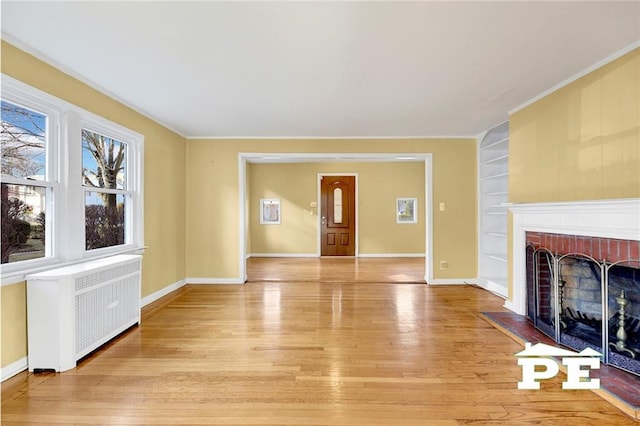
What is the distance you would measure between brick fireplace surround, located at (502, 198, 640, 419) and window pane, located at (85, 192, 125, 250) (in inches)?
175

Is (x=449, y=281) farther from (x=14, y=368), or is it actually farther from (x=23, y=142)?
(x=23, y=142)

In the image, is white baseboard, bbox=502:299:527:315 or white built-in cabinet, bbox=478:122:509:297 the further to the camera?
white built-in cabinet, bbox=478:122:509:297

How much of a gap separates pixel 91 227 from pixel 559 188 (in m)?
4.87

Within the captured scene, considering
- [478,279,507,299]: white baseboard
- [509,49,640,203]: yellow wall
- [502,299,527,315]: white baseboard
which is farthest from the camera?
[478,279,507,299]: white baseboard

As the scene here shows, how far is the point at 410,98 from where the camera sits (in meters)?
3.44

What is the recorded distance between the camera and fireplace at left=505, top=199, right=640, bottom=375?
2.34m

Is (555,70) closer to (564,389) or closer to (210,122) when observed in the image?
(564,389)

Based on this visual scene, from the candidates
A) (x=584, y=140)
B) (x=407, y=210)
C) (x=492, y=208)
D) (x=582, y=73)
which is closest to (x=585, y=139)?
(x=584, y=140)

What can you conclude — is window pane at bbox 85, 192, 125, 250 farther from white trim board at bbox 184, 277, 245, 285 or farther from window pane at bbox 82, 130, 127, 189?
white trim board at bbox 184, 277, 245, 285

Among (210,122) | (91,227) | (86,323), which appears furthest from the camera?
(210,122)

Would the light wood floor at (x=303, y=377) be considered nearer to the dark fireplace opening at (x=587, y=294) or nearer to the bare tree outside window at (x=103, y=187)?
the dark fireplace opening at (x=587, y=294)

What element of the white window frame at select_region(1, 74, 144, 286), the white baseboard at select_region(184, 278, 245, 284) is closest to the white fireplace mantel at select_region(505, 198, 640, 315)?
the white baseboard at select_region(184, 278, 245, 284)

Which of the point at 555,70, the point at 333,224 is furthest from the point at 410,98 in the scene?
the point at 333,224

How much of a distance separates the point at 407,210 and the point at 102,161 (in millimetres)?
7013
